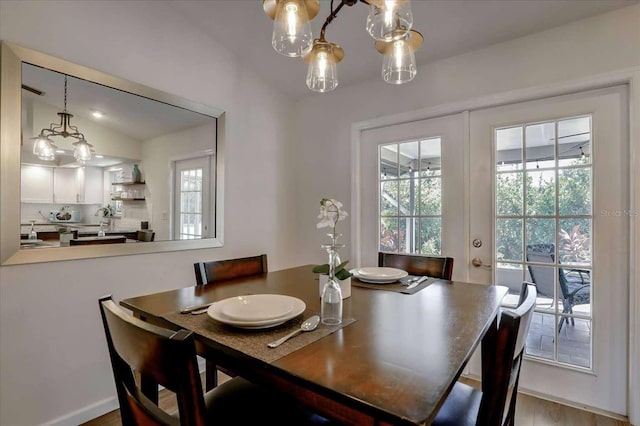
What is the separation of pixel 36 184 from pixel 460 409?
87.8 inches

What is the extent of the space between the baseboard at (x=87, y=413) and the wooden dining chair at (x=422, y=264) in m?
1.85

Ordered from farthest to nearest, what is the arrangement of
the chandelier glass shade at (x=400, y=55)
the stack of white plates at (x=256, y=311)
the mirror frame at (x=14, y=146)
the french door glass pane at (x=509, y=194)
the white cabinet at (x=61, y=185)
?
the french door glass pane at (x=509, y=194) < the white cabinet at (x=61, y=185) < the mirror frame at (x=14, y=146) < the chandelier glass shade at (x=400, y=55) < the stack of white plates at (x=256, y=311)

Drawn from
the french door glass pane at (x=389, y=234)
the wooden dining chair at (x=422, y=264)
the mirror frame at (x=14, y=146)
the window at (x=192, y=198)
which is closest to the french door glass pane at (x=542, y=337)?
the wooden dining chair at (x=422, y=264)

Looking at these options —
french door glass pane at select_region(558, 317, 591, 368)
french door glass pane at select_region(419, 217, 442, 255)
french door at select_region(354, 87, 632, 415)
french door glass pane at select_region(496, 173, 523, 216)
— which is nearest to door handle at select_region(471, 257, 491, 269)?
french door at select_region(354, 87, 632, 415)

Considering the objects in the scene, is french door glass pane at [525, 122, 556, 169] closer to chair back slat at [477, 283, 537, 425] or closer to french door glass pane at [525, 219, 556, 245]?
french door glass pane at [525, 219, 556, 245]

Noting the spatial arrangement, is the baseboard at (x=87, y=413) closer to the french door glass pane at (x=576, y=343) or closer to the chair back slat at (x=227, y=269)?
the chair back slat at (x=227, y=269)

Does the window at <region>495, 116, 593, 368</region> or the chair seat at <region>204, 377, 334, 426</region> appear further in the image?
the window at <region>495, 116, 593, 368</region>

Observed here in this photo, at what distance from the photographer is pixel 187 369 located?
2.11 feet

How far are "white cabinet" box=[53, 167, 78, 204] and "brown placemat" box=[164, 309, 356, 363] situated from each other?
128 cm

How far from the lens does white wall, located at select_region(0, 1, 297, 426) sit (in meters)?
1.63

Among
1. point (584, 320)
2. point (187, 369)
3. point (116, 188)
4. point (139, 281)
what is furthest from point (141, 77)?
point (584, 320)

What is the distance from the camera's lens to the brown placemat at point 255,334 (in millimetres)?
812

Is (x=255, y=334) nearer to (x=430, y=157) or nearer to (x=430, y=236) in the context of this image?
(x=430, y=236)

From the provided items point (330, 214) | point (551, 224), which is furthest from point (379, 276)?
point (551, 224)
